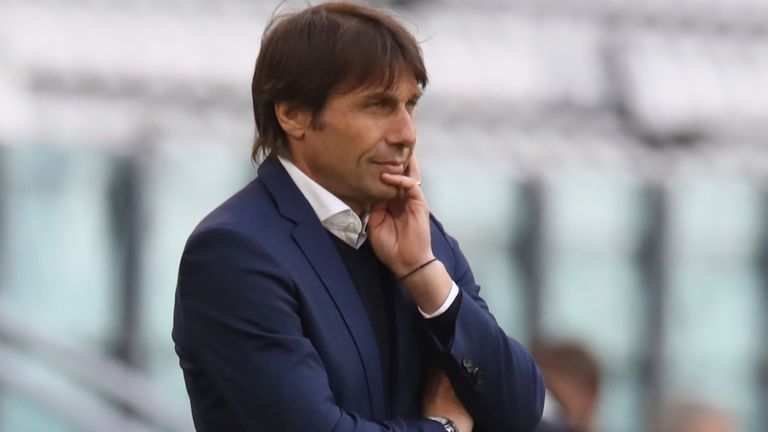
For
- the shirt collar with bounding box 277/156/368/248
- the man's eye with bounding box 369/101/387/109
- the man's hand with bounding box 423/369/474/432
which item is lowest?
the man's hand with bounding box 423/369/474/432

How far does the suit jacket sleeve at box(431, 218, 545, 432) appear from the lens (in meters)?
2.74

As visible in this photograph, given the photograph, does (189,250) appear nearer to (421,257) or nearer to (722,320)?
(421,257)

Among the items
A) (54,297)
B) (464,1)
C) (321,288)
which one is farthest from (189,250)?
(464,1)

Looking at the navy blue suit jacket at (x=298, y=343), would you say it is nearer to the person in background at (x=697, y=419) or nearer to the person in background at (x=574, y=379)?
the person in background at (x=574, y=379)

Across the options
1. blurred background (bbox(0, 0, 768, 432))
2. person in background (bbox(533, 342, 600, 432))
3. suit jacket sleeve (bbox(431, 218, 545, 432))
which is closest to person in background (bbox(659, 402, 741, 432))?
person in background (bbox(533, 342, 600, 432))

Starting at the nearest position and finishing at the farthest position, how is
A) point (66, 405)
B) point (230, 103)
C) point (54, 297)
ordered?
point (66, 405)
point (54, 297)
point (230, 103)

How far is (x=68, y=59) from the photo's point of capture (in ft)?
33.2

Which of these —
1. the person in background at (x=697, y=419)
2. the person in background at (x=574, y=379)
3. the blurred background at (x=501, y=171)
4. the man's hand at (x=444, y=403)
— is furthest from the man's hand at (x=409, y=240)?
the blurred background at (x=501, y=171)

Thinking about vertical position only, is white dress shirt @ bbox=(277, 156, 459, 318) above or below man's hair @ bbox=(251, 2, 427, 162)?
below

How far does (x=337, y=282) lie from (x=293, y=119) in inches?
9.9

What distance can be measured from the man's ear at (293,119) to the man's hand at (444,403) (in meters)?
0.42

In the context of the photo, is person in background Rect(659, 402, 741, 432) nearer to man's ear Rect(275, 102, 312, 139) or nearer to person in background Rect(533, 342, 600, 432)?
person in background Rect(533, 342, 600, 432)

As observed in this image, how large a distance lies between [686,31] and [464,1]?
1.90 m

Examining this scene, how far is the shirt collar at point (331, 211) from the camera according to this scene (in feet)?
9.16
